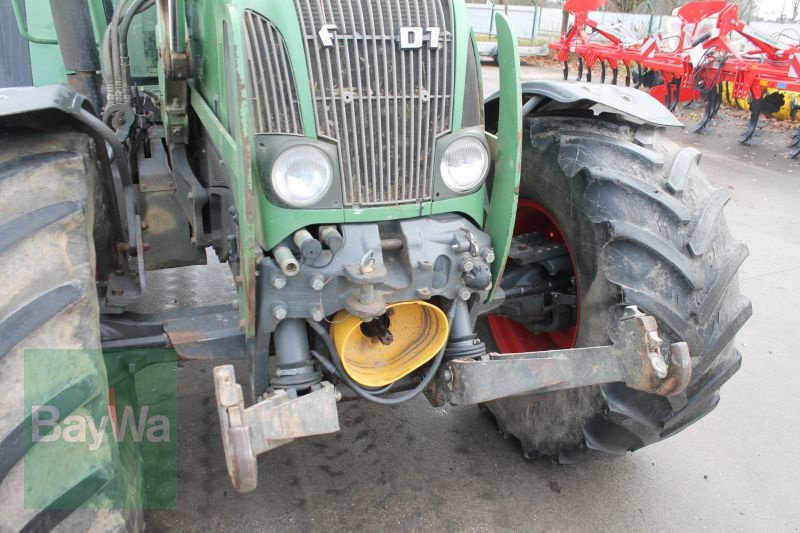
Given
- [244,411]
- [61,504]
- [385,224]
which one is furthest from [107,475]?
[385,224]

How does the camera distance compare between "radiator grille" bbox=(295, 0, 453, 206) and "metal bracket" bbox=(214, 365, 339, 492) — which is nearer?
"metal bracket" bbox=(214, 365, 339, 492)

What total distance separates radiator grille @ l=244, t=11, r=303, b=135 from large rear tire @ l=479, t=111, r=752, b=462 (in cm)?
112

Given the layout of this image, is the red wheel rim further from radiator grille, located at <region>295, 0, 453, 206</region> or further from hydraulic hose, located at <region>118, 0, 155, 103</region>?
hydraulic hose, located at <region>118, 0, 155, 103</region>

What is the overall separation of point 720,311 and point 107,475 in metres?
2.00

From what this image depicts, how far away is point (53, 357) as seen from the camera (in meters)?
1.60

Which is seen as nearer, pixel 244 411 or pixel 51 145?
pixel 244 411

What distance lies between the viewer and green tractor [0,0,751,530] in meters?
1.72

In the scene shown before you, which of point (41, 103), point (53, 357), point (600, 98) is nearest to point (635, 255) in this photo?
point (600, 98)

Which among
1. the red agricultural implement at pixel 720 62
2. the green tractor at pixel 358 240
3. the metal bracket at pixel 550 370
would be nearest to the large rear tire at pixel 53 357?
the green tractor at pixel 358 240

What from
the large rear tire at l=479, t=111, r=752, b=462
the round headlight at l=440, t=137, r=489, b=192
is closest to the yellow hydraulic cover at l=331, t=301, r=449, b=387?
the round headlight at l=440, t=137, r=489, b=192

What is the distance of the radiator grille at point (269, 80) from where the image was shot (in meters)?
1.88

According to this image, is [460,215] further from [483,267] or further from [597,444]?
[597,444]

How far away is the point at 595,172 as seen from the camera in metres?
2.40

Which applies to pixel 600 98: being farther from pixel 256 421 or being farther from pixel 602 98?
pixel 256 421
